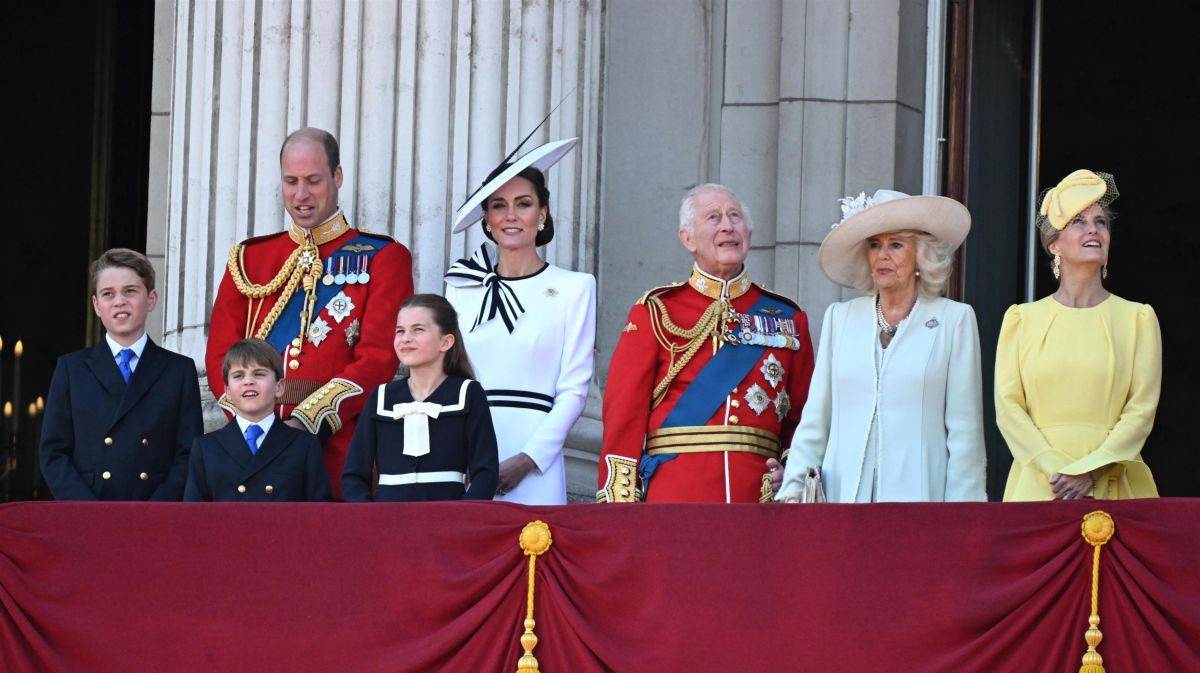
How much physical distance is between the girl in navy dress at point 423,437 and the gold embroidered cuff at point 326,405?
13.4 inches

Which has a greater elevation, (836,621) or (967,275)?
(967,275)

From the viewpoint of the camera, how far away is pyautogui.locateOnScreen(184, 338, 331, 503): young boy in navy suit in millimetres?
6711

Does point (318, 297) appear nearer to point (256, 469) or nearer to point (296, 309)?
point (296, 309)

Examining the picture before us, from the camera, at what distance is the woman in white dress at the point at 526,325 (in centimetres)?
723

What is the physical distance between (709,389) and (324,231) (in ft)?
4.52

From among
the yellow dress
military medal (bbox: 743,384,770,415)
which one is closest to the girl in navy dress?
military medal (bbox: 743,384,770,415)

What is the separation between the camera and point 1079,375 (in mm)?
6609

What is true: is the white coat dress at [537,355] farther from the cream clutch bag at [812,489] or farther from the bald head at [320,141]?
the cream clutch bag at [812,489]

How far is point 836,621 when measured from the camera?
235 inches

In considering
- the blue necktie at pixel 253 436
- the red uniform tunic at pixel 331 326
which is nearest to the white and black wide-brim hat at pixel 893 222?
the red uniform tunic at pixel 331 326

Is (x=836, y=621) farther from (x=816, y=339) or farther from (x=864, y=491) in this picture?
(x=816, y=339)

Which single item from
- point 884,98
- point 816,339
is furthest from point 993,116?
point 816,339

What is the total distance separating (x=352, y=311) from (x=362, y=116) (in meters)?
1.15

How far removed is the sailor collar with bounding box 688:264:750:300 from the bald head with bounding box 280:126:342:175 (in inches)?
48.0
